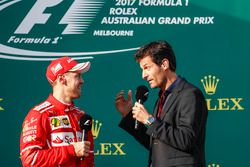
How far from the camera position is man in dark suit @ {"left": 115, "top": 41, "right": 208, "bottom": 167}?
263 centimetres

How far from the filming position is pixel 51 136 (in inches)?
113

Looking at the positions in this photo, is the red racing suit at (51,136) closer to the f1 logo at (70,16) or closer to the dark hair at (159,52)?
the dark hair at (159,52)

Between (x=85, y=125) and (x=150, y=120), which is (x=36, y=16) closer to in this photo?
(x=85, y=125)

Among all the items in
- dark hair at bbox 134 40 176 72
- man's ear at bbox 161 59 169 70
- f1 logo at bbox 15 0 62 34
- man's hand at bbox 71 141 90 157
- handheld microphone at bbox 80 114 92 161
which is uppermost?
f1 logo at bbox 15 0 62 34

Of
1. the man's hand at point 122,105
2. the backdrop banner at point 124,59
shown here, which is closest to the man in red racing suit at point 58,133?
the man's hand at point 122,105

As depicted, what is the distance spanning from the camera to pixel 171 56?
286 cm

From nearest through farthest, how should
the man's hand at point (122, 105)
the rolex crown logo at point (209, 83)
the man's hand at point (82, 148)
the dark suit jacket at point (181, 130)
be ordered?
Result: the dark suit jacket at point (181, 130)
the man's hand at point (82, 148)
the man's hand at point (122, 105)
the rolex crown logo at point (209, 83)

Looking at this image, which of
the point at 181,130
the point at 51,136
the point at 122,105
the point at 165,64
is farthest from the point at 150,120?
the point at 51,136

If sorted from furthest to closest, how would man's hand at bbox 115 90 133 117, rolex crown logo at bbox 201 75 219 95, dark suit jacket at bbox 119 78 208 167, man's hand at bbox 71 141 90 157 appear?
1. rolex crown logo at bbox 201 75 219 95
2. man's hand at bbox 115 90 133 117
3. man's hand at bbox 71 141 90 157
4. dark suit jacket at bbox 119 78 208 167

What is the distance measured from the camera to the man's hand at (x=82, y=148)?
110 inches

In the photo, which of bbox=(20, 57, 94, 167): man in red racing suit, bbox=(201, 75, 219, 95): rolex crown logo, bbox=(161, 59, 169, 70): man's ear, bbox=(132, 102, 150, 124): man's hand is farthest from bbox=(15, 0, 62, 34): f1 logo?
bbox=(132, 102, 150, 124): man's hand

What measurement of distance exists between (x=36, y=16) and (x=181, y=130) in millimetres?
2168

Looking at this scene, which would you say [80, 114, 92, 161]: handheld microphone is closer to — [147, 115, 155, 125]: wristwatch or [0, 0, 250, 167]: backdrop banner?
[147, 115, 155, 125]: wristwatch

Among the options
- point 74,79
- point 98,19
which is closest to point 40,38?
point 98,19
